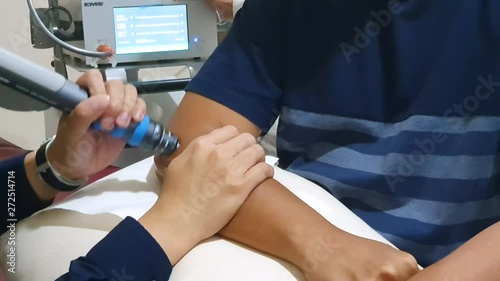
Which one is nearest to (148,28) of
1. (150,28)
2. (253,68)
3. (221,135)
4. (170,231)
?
(150,28)

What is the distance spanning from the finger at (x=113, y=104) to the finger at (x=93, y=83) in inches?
0.4

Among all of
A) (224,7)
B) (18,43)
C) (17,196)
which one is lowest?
(18,43)

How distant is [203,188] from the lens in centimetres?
68

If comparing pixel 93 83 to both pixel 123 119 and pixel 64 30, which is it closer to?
pixel 123 119

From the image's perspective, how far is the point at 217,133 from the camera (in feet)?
2.40

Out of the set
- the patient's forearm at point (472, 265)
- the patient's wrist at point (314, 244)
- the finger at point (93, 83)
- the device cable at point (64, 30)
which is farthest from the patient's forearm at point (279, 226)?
the device cable at point (64, 30)

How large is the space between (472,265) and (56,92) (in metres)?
0.44

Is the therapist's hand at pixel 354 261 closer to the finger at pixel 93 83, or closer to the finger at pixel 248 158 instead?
the finger at pixel 248 158

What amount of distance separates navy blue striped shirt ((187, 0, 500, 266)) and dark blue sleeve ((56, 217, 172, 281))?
10.3 inches

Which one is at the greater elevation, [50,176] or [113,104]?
[113,104]

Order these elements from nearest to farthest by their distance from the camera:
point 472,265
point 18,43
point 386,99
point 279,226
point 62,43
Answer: point 472,265 < point 279,226 < point 386,99 < point 62,43 < point 18,43

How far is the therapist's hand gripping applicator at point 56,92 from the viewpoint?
597 mm

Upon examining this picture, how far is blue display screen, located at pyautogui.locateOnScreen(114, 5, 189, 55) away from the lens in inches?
52.8

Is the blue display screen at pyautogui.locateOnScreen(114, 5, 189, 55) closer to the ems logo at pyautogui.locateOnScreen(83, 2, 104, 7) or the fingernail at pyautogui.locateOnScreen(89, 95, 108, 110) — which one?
the ems logo at pyautogui.locateOnScreen(83, 2, 104, 7)
